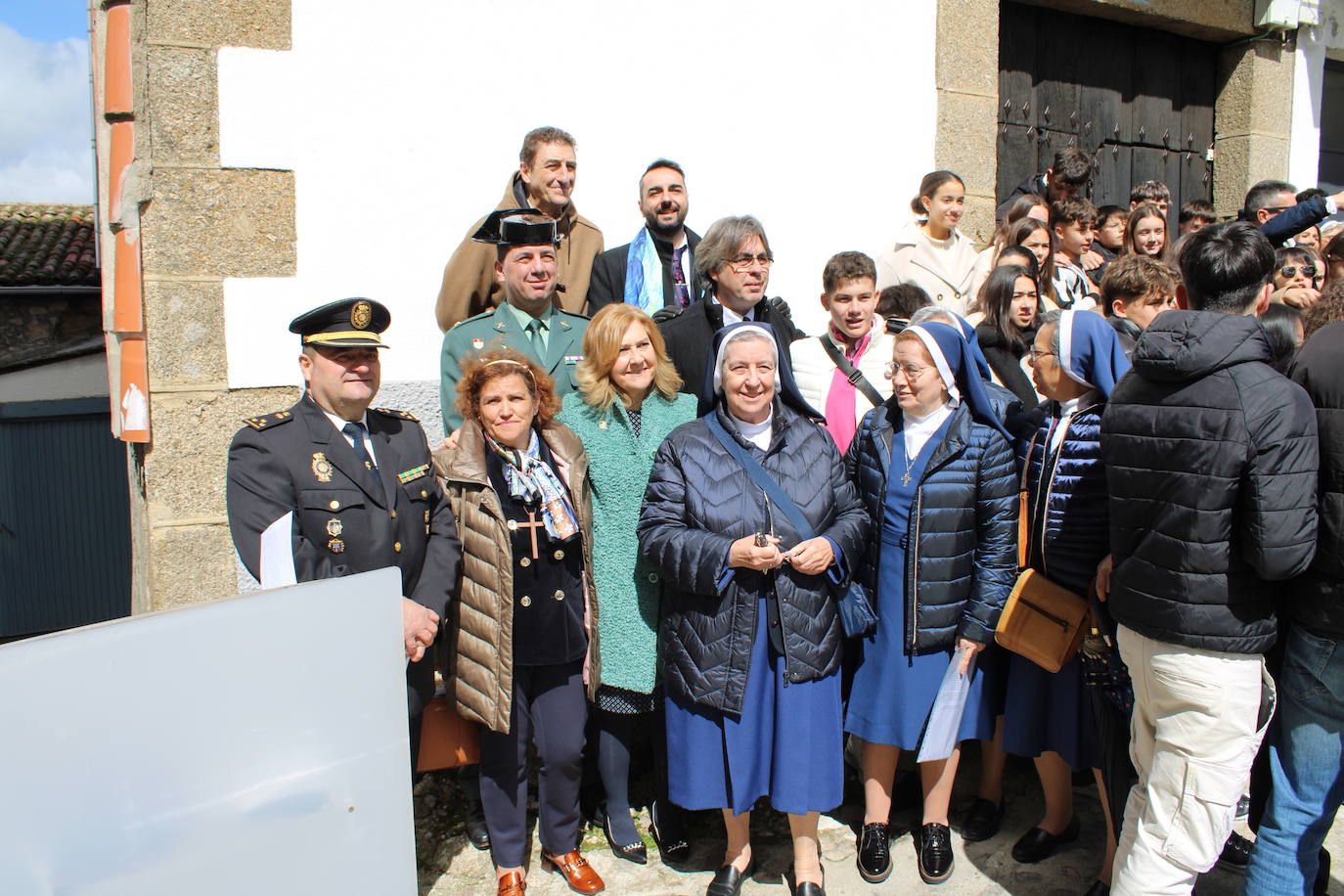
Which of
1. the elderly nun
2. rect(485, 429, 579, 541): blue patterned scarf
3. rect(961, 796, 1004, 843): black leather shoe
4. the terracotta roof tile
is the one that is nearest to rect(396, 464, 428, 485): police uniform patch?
rect(485, 429, 579, 541): blue patterned scarf

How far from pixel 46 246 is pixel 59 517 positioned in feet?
29.2

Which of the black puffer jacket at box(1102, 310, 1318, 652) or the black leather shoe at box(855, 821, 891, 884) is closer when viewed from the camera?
the black puffer jacket at box(1102, 310, 1318, 652)

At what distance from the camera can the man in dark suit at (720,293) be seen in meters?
3.51

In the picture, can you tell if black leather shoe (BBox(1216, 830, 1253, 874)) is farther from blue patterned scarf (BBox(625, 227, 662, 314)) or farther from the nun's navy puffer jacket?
blue patterned scarf (BBox(625, 227, 662, 314))

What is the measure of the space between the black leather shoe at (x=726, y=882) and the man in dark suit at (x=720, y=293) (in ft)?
5.48

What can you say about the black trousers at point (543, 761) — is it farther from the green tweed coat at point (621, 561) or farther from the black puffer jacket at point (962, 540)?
the black puffer jacket at point (962, 540)

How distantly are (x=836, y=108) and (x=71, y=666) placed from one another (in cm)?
437

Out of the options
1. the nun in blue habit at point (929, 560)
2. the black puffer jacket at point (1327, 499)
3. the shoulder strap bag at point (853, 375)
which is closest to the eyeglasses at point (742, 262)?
the shoulder strap bag at point (853, 375)

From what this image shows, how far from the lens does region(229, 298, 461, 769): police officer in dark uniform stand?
8.39 ft

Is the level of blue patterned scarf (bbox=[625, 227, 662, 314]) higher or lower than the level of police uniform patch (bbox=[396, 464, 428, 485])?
higher

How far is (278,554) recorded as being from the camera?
247 cm

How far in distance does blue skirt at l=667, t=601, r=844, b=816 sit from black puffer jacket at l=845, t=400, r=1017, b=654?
407 mm

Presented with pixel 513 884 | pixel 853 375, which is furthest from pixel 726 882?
pixel 853 375

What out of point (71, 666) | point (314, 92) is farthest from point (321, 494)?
point (314, 92)
